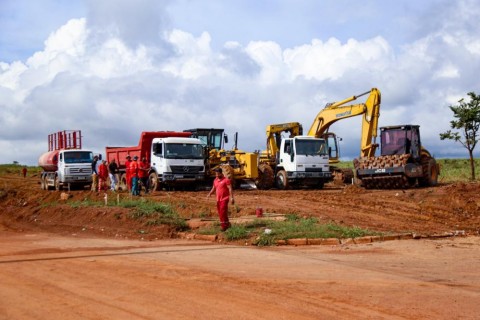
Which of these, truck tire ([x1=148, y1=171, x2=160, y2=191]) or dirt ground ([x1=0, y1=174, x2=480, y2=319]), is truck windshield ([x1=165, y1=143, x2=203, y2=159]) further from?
dirt ground ([x1=0, y1=174, x2=480, y2=319])

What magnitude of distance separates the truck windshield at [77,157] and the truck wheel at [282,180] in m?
11.3

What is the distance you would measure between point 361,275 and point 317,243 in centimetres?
468

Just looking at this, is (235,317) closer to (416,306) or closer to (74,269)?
(416,306)

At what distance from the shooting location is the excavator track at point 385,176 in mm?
29969

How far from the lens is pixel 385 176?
30.5 m

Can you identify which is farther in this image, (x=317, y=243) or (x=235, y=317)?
(x=317, y=243)

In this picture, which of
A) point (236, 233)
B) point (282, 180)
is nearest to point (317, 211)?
point (236, 233)

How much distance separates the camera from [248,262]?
12172 millimetres

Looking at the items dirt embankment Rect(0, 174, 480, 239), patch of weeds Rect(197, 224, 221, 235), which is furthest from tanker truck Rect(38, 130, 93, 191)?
patch of weeds Rect(197, 224, 221, 235)

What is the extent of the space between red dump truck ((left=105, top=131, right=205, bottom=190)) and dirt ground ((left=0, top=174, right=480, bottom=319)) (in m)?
9.02

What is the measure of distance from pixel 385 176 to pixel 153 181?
11.6 metres

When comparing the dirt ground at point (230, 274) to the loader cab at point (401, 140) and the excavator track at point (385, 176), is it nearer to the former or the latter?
the excavator track at point (385, 176)

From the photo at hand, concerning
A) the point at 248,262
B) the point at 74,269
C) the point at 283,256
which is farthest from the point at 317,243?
the point at 74,269

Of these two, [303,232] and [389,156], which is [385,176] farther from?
[303,232]
